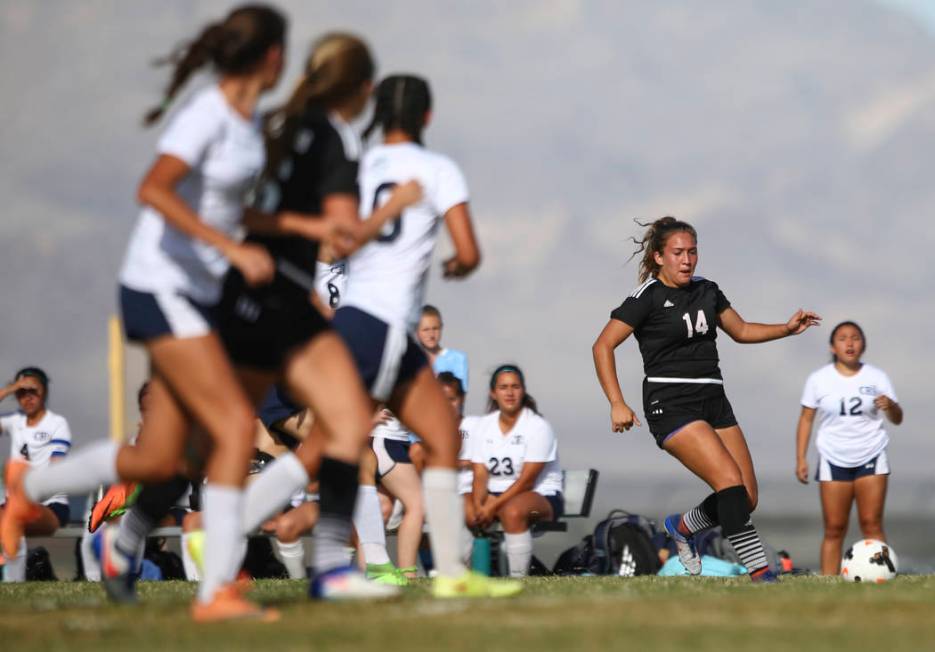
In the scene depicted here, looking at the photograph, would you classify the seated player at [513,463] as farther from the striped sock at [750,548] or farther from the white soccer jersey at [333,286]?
the striped sock at [750,548]

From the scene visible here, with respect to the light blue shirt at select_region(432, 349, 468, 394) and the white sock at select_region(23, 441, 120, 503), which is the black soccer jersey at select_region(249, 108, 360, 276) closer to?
the white sock at select_region(23, 441, 120, 503)

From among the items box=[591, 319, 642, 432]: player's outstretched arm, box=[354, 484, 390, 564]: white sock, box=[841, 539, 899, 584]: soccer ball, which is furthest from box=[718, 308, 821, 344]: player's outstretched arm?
box=[354, 484, 390, 564]: white sock

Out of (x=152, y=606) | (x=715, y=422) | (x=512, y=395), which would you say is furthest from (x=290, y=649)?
(x=512, y=395)

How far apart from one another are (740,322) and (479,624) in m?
5.11

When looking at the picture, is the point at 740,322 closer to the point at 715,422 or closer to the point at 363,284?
the point at 715,422

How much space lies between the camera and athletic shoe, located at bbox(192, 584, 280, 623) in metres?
5.02

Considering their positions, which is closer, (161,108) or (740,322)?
(161,108)

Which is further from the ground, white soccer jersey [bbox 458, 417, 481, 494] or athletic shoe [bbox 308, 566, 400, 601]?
white soccer jersey [bbox 458, 417, 481, 494]

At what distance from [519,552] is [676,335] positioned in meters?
3.54

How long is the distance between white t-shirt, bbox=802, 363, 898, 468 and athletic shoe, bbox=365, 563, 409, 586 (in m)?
5.54

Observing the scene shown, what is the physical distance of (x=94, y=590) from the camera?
28.7 feet

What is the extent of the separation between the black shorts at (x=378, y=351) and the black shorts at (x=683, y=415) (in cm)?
343

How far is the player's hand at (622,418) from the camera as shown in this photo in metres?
9.17

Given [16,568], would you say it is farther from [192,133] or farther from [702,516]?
[192,133]
